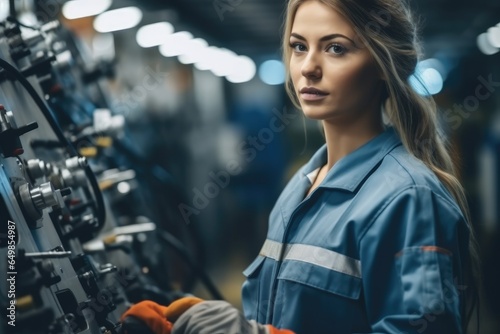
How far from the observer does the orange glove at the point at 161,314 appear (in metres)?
1.33

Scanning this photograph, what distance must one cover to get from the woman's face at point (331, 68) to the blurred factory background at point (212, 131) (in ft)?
3.93

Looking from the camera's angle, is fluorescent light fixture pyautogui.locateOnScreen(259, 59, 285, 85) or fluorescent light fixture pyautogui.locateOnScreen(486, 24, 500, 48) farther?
fluorescent light fixture pyautogui.locateOnScreen(259, 59, 285, 85)

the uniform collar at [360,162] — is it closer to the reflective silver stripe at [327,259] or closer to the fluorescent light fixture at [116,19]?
the reflective silver stripe at [327,259]

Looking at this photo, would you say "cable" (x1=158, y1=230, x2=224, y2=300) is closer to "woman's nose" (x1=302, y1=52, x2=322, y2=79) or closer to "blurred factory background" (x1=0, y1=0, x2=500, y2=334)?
"blurred factory background" (x1=0, y1=0, x2=500, y2=334)

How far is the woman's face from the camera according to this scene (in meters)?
1.45

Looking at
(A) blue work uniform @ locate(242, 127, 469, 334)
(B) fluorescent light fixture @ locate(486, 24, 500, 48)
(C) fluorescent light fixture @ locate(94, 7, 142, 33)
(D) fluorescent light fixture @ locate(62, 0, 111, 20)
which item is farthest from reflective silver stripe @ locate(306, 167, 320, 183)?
(B) fluorescent light fixture @ locate(486, 24, 500, 48)

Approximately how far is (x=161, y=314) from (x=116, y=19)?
4532mm

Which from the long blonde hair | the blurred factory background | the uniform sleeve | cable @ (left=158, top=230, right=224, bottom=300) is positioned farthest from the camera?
the blurred factory background

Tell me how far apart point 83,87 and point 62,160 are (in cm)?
83

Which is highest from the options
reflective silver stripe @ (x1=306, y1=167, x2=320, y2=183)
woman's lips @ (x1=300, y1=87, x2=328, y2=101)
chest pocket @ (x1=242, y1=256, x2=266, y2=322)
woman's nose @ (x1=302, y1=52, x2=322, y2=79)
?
woman's nose @ (x1=302, y1=52, x2=322, y2=79)

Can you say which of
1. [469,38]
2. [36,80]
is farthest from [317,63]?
[469,38]

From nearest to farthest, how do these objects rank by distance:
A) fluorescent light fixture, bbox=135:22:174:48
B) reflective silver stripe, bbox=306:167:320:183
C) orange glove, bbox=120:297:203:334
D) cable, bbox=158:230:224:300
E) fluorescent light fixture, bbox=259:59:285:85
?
orange glove, bbox=120:297:203:334 → reflective silver stripe, bbox=306:167:320:183 → cable, bbox=158:230:224:300 → fluorescent light fixture, bbox=135:22:174:48 → fluorescent light fixture, bbox=259:59:285:85

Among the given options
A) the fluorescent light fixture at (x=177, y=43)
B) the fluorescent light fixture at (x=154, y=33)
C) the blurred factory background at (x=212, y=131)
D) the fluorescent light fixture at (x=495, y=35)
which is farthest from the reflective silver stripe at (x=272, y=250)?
the fluorescent light fixture at (x=495, y=35)

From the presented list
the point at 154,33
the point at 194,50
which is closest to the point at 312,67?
the point at 154,33
